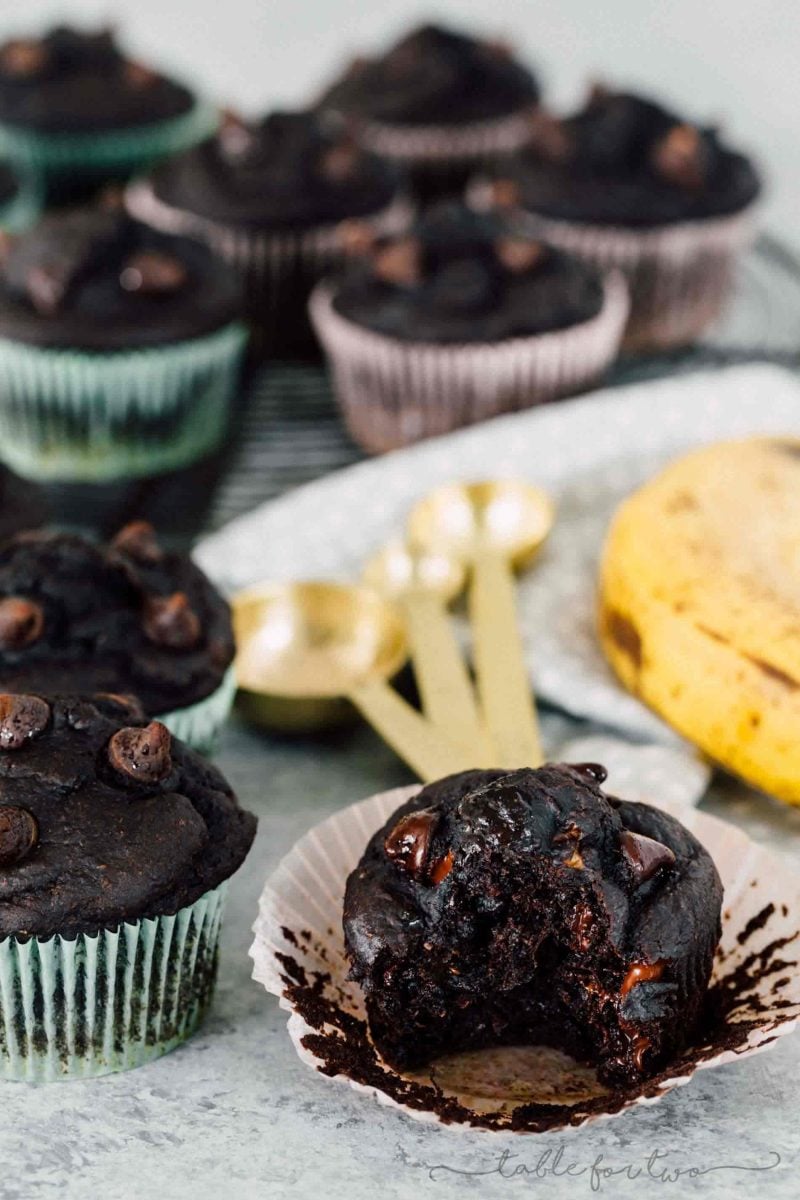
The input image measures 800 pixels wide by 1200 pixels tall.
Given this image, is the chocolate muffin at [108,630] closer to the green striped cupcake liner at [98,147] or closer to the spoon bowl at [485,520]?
the spoon bowl at [485,520]

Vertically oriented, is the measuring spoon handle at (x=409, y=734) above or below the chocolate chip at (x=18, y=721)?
below

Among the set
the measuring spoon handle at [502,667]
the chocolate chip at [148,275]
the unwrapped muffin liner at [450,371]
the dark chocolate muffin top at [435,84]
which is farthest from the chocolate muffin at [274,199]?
the measuring spoon handle at [502,667]

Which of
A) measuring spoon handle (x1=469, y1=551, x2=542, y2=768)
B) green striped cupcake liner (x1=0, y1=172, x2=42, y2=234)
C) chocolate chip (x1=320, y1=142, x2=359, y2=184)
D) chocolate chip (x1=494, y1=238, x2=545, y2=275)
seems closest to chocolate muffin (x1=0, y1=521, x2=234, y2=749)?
measuring spoon handle (x1=469, y1=551, x2=542, y2=768)

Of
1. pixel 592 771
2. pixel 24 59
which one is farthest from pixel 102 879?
pixel 24 59

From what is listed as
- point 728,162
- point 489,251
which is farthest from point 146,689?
point 728,162

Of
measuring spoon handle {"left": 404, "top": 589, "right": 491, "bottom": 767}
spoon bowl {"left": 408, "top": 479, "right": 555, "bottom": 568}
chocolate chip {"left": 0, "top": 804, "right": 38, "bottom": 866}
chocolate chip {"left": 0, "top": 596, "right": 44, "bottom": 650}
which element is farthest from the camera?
spoon bowl {"left": 408, "top": 479, "right": 555, "bottom": 568}

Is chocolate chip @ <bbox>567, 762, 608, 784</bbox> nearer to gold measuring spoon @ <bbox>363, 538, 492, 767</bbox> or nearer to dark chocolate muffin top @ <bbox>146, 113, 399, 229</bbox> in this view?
gold measuring spoon @ <bbox>363, 538, 492, 767</bbox>

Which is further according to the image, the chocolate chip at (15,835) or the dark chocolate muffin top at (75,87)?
the dark chocolate muffin top at (75,87)

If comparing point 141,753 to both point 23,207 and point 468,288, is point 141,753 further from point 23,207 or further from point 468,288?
point 23,207
